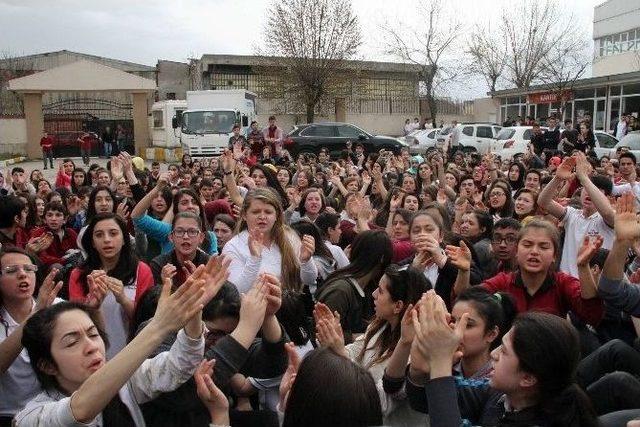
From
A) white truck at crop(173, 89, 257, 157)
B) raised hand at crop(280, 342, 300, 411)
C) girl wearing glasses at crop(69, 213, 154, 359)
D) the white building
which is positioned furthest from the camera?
the white building

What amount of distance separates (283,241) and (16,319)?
6.58 ft

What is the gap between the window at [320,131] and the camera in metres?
25.5

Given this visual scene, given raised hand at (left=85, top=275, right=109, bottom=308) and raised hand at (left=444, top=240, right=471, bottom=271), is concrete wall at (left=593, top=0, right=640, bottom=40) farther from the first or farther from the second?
raised hand at (left=85, top=275, right=109, bottom=308)

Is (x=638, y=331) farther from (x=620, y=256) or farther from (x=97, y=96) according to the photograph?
(x=97, y=96)

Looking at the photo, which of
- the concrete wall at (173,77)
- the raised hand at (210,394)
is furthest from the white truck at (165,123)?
the raised hand at (210,394)

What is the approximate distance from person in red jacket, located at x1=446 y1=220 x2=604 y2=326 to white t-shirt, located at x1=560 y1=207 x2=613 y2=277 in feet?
5.71

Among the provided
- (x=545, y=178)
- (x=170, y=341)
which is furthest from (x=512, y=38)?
(x=170, y=341)

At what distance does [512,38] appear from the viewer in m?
44.5

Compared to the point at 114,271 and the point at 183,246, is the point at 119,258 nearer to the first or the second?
the point at 114,271

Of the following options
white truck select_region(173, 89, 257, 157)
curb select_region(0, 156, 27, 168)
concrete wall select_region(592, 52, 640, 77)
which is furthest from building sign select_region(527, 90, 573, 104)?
curb select_region(0, 156, 27, 168)

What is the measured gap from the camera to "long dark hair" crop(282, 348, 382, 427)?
6.24ft

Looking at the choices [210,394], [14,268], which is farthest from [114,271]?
[210,394]

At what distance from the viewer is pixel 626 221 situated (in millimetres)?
3557

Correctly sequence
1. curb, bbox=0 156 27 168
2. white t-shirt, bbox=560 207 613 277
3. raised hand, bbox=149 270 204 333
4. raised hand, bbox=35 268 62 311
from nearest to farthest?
raised hand, bbox=149 270 204 333, raised hand, bbox=35 268 62 311, white t-shirt, bbox=560 207 613 277, curb, bbox=0 156 27 168
